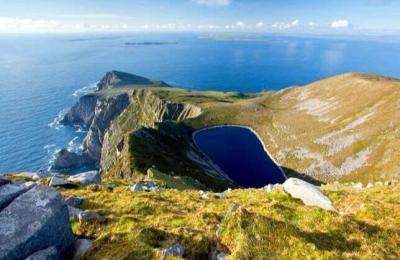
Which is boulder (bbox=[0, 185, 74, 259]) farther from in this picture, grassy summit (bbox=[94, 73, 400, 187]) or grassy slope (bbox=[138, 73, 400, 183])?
grassy slope (bbox=[138, 73, 400, 183])

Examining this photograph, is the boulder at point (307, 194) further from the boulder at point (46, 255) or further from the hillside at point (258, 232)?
the boulder at point (46, 255)

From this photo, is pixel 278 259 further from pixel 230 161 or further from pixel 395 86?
pixel 395 86

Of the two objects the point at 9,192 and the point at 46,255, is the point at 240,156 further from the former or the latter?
the point at 46,255

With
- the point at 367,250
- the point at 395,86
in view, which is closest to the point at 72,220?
the point at 367,250

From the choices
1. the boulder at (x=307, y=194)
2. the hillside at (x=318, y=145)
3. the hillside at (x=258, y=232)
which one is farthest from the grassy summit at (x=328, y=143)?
the hillside at (x=258, y=232)

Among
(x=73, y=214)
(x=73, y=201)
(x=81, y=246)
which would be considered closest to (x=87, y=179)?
(x=73, y=201)

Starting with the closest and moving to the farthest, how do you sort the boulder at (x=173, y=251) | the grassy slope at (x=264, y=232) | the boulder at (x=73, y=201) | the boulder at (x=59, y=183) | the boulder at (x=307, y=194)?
the grassy slope at (x=264, y=232) → the boulder at (x=173, y=251) → the boulder at (x=307, y=194) → the boulder at (x=73, y=201) → the boulder at (x=59, y=183)
